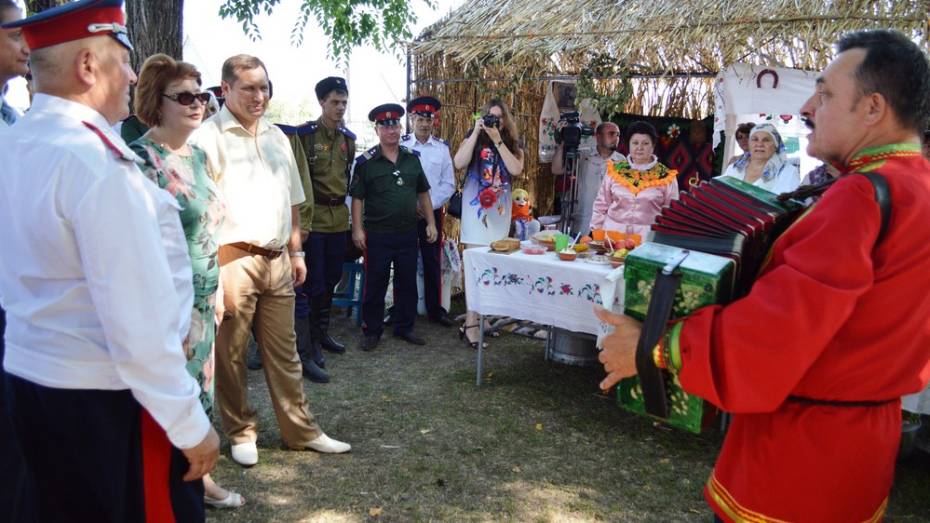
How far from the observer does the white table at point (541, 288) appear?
13.0 feet

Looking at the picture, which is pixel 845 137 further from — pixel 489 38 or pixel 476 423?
pixel 489 38

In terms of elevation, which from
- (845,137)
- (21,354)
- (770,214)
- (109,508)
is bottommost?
(109,508)

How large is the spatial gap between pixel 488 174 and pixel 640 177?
1.29 metres

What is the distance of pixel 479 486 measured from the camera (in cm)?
330

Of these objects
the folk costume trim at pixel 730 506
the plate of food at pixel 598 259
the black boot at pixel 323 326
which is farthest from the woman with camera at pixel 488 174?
the folk costume trim at pixel 730 506

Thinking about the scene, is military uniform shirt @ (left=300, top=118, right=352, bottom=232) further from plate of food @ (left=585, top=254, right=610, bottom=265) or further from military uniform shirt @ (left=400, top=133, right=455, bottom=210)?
plate of food @ (left=585, top=254, right=610, bottom=265)

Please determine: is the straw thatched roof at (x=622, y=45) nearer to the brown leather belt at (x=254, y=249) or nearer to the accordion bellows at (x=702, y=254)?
the brown leather belt at (x=254, y=249)

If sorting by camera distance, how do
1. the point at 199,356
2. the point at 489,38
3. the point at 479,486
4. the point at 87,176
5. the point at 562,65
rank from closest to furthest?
the point at 87,176 < the point at 199,356 < the point at 479,486 < the point at 489,38 < the point at 562,65

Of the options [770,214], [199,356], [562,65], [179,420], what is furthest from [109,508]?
[562,65]

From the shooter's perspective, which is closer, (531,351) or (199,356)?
(199,356)

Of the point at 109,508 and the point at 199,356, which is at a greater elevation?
the point at 199,356

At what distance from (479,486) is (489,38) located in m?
5.01

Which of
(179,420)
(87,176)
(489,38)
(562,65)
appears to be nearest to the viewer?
(87,176)

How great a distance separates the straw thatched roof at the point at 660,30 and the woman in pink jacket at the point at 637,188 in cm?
148
